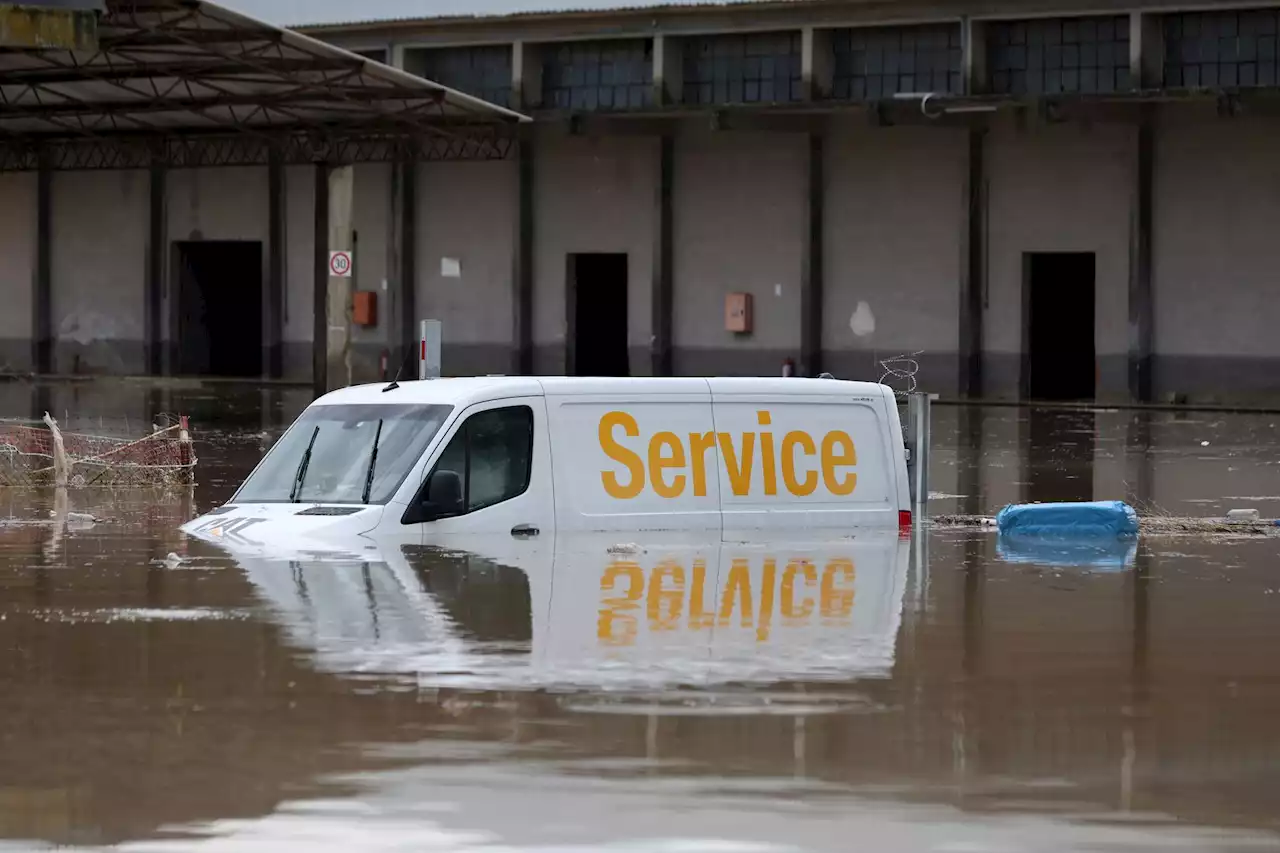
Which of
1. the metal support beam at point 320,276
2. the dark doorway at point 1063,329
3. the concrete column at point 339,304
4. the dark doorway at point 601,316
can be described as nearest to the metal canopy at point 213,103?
the metal support beam at point 320,276

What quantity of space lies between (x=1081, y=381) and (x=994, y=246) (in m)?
5.14

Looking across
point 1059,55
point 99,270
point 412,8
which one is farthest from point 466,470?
point 99,270

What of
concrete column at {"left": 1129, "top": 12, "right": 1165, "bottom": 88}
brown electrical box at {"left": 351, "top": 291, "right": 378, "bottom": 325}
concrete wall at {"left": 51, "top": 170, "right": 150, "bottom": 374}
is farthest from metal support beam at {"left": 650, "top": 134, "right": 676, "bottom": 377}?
concrete wall at {"left": 51, "top": 170, "right": 150, "bottom": 374}

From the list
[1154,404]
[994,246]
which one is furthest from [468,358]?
[1154,404]

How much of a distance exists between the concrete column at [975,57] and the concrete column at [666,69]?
6.52 m

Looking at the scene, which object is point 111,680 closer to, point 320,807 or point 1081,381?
point 320,807

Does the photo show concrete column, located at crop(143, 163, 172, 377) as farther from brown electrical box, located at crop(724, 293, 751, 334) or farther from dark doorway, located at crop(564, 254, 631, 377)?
brown electrical box, located at crop(724, 293, 751, 334)

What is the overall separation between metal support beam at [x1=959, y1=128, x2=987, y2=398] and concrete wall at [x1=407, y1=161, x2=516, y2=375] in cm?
1070

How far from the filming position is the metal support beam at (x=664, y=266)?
47219 mm

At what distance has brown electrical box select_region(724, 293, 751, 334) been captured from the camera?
1827 inches

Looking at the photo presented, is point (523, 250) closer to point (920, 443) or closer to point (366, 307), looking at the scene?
point (366, 307)

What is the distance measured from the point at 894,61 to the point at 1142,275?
6.73m

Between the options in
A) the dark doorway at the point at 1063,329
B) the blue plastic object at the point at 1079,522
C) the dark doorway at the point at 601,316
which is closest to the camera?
the blue plastic object at the point at 1079,522

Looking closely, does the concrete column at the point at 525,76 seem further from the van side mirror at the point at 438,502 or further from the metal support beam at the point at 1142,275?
the van side mirror at the point at 438,502
